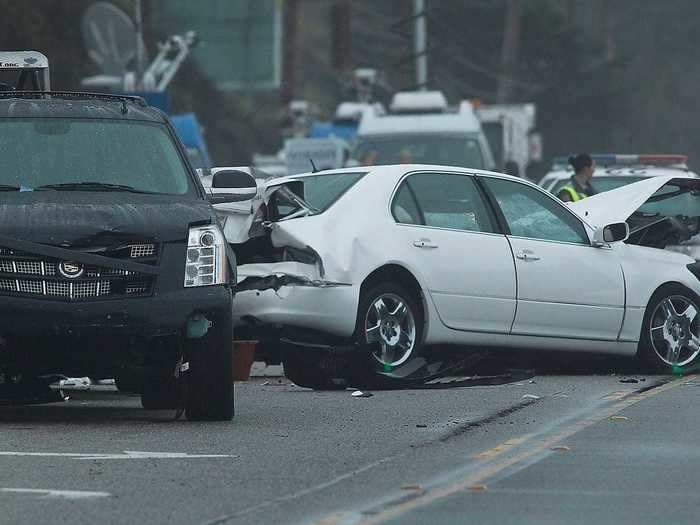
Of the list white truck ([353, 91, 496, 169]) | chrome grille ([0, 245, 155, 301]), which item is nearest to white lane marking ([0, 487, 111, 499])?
chrome grille ([0, 245, 155, 301])

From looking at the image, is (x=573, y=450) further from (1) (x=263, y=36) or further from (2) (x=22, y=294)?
(1) (x=263, y=36)

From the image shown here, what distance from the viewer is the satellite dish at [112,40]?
29.8 m

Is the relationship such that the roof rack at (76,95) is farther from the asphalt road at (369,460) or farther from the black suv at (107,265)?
the asphalt road at (369,460)

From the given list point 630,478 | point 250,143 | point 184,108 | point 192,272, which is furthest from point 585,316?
point 250,143

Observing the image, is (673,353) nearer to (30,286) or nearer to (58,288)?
(58,288)

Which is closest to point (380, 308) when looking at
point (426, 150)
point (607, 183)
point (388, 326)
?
point (388, 326)

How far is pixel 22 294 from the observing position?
10633 millimetres

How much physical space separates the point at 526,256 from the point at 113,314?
4.41m

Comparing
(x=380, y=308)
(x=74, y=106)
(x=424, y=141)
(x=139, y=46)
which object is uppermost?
(x=139, y=46)

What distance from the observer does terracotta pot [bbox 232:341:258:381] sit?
13.7 metres

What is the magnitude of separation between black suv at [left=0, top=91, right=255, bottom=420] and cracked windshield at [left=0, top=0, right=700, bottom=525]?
0.05 ft

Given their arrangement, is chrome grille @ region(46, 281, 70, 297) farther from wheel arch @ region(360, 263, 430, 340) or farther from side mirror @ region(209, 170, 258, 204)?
wheel arch @ region(360, 263, 430, 340)

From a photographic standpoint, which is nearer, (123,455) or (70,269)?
(123,455)

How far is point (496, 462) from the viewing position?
9.41m
